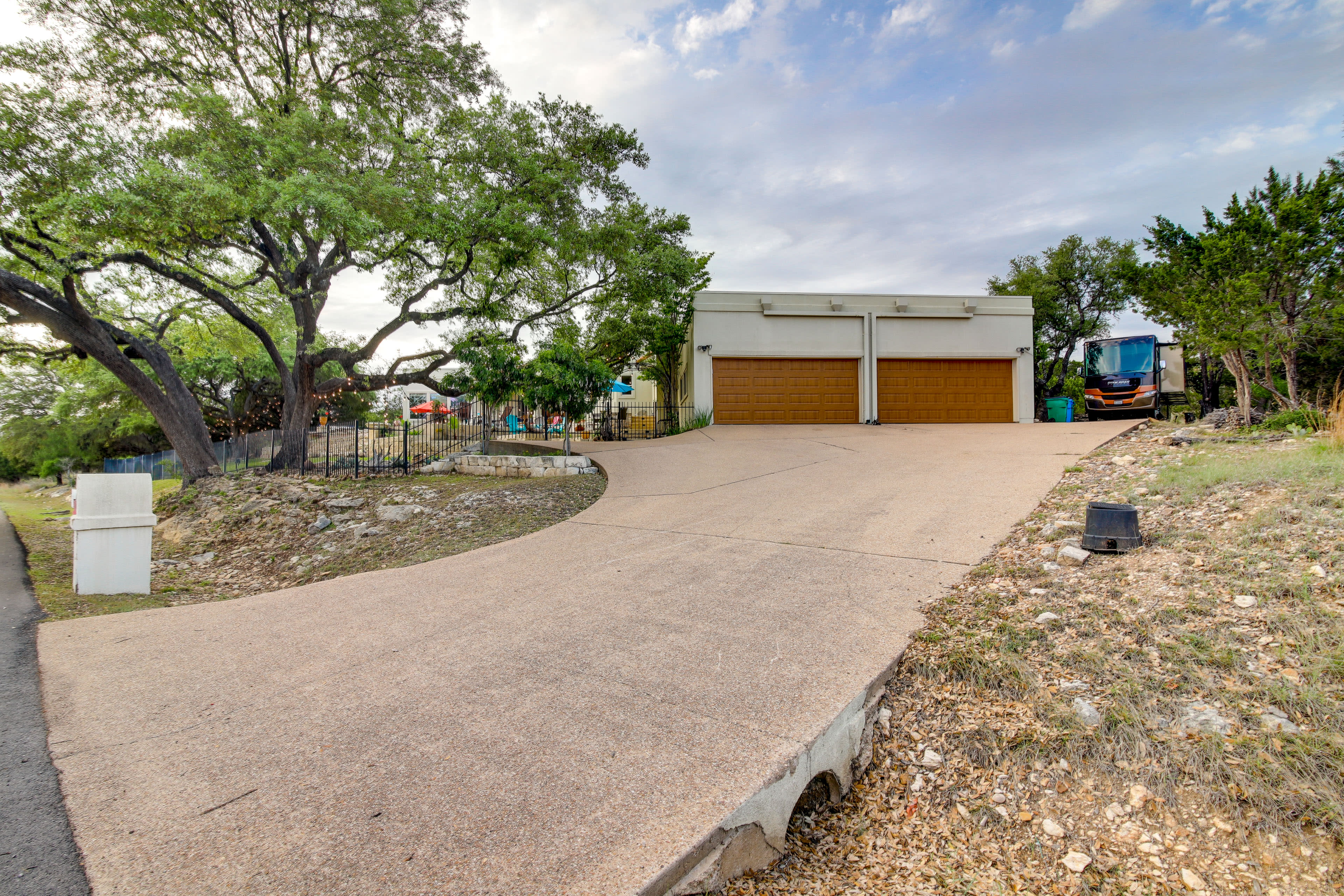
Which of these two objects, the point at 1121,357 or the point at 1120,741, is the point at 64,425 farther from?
the point at 1121,357

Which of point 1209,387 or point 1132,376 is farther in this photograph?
point 1209,387

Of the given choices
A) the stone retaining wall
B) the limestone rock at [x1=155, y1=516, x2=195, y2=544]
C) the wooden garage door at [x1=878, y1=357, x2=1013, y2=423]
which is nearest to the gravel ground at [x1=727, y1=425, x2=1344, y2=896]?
the stone retaining wall

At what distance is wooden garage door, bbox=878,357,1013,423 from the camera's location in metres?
18.2

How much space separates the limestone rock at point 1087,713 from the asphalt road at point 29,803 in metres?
3.51

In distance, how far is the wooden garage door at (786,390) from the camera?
1772 cm

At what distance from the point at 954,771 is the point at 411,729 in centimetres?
227

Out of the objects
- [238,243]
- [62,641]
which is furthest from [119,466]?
[62,641]

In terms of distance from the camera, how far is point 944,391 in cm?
1836

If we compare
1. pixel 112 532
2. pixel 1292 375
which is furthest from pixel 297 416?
pixel 1292 375

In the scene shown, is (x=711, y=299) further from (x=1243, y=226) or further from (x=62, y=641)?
(x=62, y=641)

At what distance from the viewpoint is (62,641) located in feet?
12.6

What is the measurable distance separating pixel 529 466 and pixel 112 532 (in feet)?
20.4

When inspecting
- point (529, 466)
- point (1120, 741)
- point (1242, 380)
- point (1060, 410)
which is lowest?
point (1120, 741)

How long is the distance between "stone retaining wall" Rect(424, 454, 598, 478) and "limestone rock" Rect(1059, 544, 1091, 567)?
7796mm
